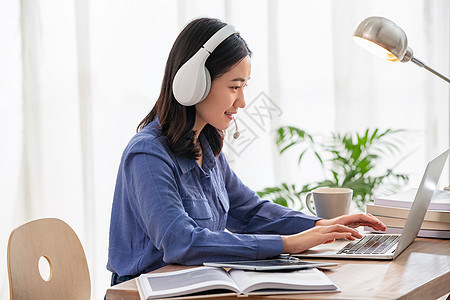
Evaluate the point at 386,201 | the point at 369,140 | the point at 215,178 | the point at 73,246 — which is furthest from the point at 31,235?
the point at 369,140

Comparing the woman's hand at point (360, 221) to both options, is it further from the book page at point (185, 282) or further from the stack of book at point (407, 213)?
the book page at point (185, 282)

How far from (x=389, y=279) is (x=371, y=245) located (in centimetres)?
27

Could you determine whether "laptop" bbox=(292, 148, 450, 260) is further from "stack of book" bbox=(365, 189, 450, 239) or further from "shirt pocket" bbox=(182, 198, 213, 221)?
"shirt pocket" bbox=(182, 198, 213, 221)

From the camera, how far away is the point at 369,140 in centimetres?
280

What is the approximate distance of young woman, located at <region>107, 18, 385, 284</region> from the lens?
1380mm

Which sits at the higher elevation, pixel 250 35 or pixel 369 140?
pixel 250 35

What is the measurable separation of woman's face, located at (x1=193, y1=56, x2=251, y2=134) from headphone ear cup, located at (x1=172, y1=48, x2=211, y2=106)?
1.7 inches

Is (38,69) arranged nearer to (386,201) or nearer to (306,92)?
(306,92)

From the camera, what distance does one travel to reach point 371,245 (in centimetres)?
149

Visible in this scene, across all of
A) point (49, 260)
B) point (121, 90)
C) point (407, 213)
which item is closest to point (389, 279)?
point (407, 213)

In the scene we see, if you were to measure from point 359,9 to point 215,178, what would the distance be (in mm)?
A: 1547

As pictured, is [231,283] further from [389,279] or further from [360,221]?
[360,221]

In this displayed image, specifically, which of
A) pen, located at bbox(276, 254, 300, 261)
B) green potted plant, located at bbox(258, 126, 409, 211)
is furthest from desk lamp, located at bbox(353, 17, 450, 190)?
green potted plant, located at bbox(258, 126, 409, 211)

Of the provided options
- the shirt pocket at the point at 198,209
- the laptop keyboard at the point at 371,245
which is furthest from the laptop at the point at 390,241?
the shirt pocket at the point at 198,209
